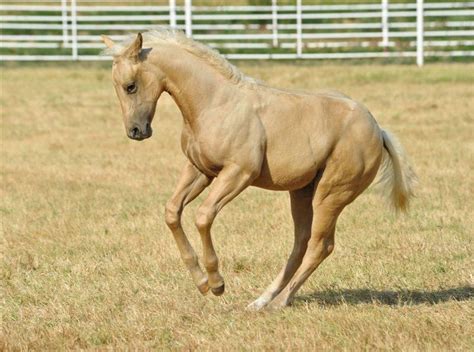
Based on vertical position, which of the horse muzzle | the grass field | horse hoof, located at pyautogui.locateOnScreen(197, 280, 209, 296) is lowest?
the grass field

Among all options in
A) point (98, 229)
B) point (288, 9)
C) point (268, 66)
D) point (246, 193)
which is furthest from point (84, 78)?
point (98, 229)

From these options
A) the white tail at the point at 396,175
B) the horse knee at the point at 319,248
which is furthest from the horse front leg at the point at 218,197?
the white tail at the point at 396,175

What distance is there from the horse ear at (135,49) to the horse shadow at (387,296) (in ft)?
6.52

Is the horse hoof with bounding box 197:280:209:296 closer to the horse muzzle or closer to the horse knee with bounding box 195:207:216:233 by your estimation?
the horse knee with bounding box 195:207:216:233

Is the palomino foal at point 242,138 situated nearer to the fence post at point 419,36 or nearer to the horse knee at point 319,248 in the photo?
the horse knee at point 319,248

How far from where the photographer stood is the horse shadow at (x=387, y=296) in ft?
25.0

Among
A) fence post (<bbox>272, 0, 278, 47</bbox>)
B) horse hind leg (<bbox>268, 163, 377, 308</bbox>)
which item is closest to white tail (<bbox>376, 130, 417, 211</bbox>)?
horse hind leg (<bbox>268, 163, 377, 308</bbox>)

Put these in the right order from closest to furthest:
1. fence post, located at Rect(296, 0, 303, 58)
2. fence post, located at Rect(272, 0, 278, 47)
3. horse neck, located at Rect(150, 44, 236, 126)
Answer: horse neck, located at Rect(150, 44, 236, 126)
fence post, located at Rect(296, 0, 303, 58)
fence post, located at Rect(272, 0, 278, 47)

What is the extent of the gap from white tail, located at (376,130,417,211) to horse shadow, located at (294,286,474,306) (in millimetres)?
588

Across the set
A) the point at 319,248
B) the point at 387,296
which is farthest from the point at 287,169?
the point at 387,296

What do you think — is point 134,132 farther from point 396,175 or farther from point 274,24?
point 274,24

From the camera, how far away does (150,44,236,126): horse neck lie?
23.1 feet

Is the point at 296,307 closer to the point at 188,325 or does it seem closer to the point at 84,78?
the point at 188,325

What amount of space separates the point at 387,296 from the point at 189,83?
2.05 metres
